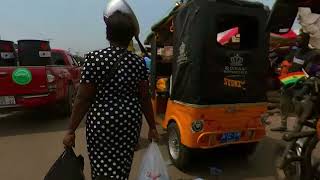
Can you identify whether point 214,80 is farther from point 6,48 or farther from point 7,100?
point 6,48

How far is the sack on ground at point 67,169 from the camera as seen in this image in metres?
3.08

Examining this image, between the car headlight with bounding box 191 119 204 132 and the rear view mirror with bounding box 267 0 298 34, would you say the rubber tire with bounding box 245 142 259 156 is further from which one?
the rear view mirror with bounding box 267 0 298 34

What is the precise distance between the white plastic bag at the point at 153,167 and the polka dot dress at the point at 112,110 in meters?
0.24

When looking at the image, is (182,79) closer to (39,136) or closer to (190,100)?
(190,100)

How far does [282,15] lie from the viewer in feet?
9.95

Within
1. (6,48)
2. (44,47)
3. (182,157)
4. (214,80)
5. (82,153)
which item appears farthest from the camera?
(44,47)

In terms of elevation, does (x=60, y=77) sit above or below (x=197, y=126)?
below

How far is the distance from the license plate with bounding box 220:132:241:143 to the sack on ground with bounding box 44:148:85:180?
2.60 meters

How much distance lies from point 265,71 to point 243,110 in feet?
2.23

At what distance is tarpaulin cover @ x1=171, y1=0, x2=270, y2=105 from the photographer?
5234 millimetres

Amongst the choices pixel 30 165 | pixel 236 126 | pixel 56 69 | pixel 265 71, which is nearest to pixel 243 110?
pixel 236 126

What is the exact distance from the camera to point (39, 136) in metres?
7.86

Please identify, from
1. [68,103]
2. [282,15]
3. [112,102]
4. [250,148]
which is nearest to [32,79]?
[68,103]

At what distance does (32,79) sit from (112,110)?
563cm
